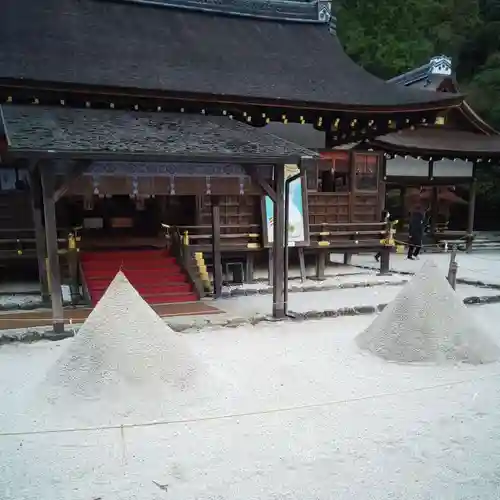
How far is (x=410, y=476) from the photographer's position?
3350mm

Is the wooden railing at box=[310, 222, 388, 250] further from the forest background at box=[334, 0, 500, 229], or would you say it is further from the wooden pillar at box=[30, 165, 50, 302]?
the forest background at box=[334, 0, 500, 229]

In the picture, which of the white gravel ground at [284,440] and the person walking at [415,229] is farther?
the person walking at [415,229]

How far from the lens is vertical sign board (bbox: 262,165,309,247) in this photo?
10398 millimetres

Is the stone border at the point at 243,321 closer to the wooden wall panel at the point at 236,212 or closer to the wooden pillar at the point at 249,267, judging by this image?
the wooden pillar at the point at 249,267

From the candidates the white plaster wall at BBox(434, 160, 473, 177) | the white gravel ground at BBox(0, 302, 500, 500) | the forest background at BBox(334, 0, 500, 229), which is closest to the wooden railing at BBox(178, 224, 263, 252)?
the white gravel ground at BBox(0, 302, 500, 500)

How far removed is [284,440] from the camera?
3826mm

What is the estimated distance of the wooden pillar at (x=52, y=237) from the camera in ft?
20.1

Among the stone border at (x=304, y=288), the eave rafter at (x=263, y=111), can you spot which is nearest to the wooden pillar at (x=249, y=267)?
the stone border at (x=304, y=288)

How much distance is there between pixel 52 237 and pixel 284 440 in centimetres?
426

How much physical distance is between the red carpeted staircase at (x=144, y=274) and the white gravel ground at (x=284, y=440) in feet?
10.1

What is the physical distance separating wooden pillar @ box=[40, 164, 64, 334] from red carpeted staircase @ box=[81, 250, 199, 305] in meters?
1.71

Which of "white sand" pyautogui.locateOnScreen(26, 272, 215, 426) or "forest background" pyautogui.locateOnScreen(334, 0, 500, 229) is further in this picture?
"forest background" pyautogui.locateOnScreen(334, 0, 500, 229)

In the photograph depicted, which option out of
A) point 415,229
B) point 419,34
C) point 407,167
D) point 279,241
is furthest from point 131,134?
point 419,34

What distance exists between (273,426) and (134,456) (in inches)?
46.8
